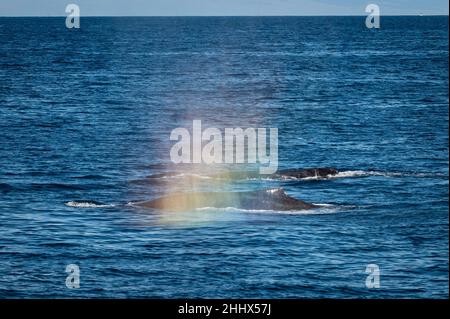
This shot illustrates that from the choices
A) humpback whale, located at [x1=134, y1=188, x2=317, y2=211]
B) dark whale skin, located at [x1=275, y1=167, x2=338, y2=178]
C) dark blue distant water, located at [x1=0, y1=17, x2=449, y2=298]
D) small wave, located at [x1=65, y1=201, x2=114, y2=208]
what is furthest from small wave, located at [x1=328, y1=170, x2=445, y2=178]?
small wave, located at [x1=65, y1=201, x2=114, y2=208]

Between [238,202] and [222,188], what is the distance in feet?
17.6

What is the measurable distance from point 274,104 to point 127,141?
33.8 m

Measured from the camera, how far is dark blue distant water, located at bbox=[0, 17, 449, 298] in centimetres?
3553

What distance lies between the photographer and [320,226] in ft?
141

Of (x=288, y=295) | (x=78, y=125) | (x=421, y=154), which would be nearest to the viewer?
(x=288, y=295)

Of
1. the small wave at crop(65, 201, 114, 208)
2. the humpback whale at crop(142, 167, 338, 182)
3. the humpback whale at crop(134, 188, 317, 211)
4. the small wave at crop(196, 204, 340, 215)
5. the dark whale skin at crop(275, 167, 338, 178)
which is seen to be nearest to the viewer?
the small wave at crop(196, 204, 340, 215)

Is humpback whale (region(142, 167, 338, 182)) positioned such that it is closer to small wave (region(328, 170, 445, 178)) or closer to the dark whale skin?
the dark whale skin

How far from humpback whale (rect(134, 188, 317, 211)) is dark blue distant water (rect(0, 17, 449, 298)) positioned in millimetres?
964

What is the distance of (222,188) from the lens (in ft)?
176

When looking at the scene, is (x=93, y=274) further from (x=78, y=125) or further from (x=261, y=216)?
(x=78, y=125)

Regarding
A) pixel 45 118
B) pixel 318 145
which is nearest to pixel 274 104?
pixel 45 118

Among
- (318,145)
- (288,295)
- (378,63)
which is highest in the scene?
(378,63)

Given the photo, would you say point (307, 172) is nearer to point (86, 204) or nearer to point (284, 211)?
point (284, 211)

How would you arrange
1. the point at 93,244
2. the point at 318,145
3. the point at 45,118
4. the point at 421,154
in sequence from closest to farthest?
the point at 93,244 → the point at 421,154 → the point at 318,145 → the point at 45,118
